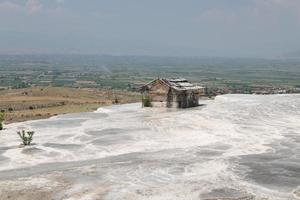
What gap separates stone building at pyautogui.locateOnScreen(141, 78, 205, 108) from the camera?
1757 inches

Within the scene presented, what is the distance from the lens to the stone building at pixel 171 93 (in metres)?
44.6

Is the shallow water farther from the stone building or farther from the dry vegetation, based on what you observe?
the dry vegetation

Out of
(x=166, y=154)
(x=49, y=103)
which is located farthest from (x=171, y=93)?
(x=49, y=103)

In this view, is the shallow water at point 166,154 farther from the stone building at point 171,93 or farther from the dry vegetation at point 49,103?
the dry vegetation at point 49,103

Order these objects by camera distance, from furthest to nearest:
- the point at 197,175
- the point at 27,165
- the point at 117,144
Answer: the point at 117,144
the point at 27,165
the point at 197,175

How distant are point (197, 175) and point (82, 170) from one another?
4731 millimetres

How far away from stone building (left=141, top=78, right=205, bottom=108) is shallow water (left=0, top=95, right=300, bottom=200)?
3239 mm

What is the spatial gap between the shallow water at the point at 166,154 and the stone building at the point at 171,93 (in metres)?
3.24

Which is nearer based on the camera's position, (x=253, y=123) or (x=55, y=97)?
(x=253, y=123)

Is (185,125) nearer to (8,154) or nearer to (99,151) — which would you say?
(99,151)

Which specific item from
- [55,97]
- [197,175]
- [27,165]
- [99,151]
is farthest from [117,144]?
[55,97]

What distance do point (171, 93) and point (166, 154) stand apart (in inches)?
715

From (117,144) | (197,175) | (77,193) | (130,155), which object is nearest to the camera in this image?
(77,193)

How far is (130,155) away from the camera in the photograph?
26.9 m
